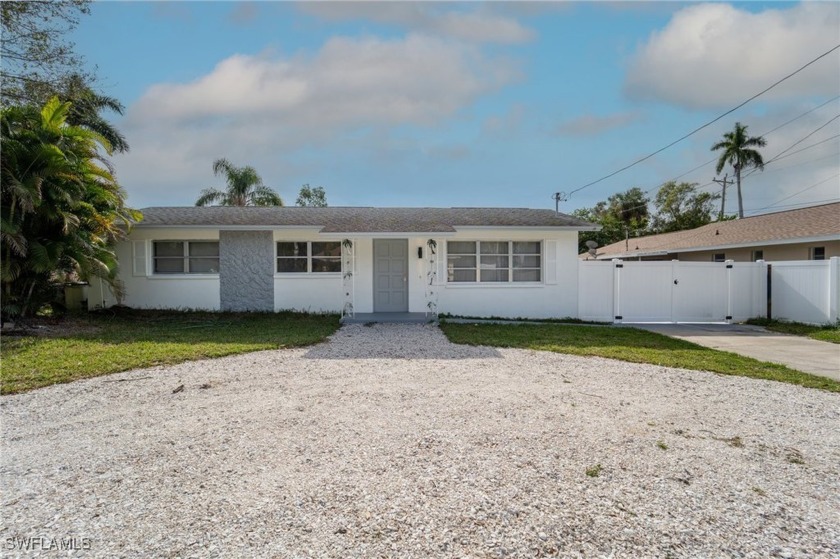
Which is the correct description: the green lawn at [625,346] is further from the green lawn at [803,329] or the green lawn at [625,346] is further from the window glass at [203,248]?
the window glass at [203,248]

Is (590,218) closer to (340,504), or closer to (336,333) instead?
(336,333)

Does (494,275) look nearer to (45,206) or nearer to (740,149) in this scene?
(45,206)

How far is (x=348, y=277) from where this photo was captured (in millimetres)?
13375

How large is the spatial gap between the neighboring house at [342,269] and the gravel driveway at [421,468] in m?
7.19

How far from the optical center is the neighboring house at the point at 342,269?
1352 centimetres

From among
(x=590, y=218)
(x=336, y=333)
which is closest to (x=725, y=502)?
(x=336, y=333)

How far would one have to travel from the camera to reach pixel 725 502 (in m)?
3.13

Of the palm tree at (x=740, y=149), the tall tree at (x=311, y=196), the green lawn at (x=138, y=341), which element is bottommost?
the green lawn at (x=138, y=341)

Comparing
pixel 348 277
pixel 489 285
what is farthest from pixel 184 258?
pixel 489 285

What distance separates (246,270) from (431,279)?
5757mm

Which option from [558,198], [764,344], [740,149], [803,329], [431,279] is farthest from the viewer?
[558,198]

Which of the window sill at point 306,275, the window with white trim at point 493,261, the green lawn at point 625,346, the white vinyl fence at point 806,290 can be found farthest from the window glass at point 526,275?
the white vinyl fence at point 806,290

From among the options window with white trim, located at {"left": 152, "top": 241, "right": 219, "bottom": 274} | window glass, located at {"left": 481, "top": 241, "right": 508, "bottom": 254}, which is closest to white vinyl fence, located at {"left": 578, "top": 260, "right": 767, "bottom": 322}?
window glass, located at {"left": 481, "top": 241, "right": 508, "bottom": 254}

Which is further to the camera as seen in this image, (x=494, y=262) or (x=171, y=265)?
(x=171, y=265)
